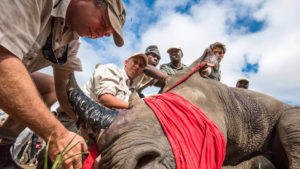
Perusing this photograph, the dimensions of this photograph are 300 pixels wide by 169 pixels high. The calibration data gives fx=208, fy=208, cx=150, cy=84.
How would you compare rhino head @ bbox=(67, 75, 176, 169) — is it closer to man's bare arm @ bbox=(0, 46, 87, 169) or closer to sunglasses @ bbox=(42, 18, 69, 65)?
man's bare arm @ bbox=(0, 46, 87, 169)

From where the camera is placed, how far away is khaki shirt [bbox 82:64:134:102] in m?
3.78

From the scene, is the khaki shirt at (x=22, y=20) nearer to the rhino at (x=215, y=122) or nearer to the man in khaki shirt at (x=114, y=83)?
the rhino at (x=215, y=122)

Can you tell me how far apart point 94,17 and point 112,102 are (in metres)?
1.53

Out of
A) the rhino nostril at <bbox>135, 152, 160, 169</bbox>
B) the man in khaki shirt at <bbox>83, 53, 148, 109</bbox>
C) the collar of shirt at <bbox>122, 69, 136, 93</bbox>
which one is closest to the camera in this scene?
the rhino nostril at <bbox>135, 152, 160, 169</bbox>

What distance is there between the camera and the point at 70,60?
3.18 m

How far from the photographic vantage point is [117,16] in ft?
8.57

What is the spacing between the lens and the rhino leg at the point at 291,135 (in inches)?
90.7

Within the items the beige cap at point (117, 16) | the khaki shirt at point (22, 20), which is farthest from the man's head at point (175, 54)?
the khaki shirt at point (22, 20)

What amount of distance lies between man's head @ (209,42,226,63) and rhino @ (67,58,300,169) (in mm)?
455

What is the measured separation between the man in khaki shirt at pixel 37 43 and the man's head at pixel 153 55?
4.00m

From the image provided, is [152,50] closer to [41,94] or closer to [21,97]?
[41,94]

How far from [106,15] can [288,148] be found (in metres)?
2.63

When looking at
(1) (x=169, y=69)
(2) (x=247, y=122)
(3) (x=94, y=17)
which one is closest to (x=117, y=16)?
(3) (x=94, y=17)

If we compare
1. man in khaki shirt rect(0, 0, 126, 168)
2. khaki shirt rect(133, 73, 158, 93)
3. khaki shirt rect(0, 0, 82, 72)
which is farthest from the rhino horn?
khaki shirt rect(133, 73, 158, 93)
